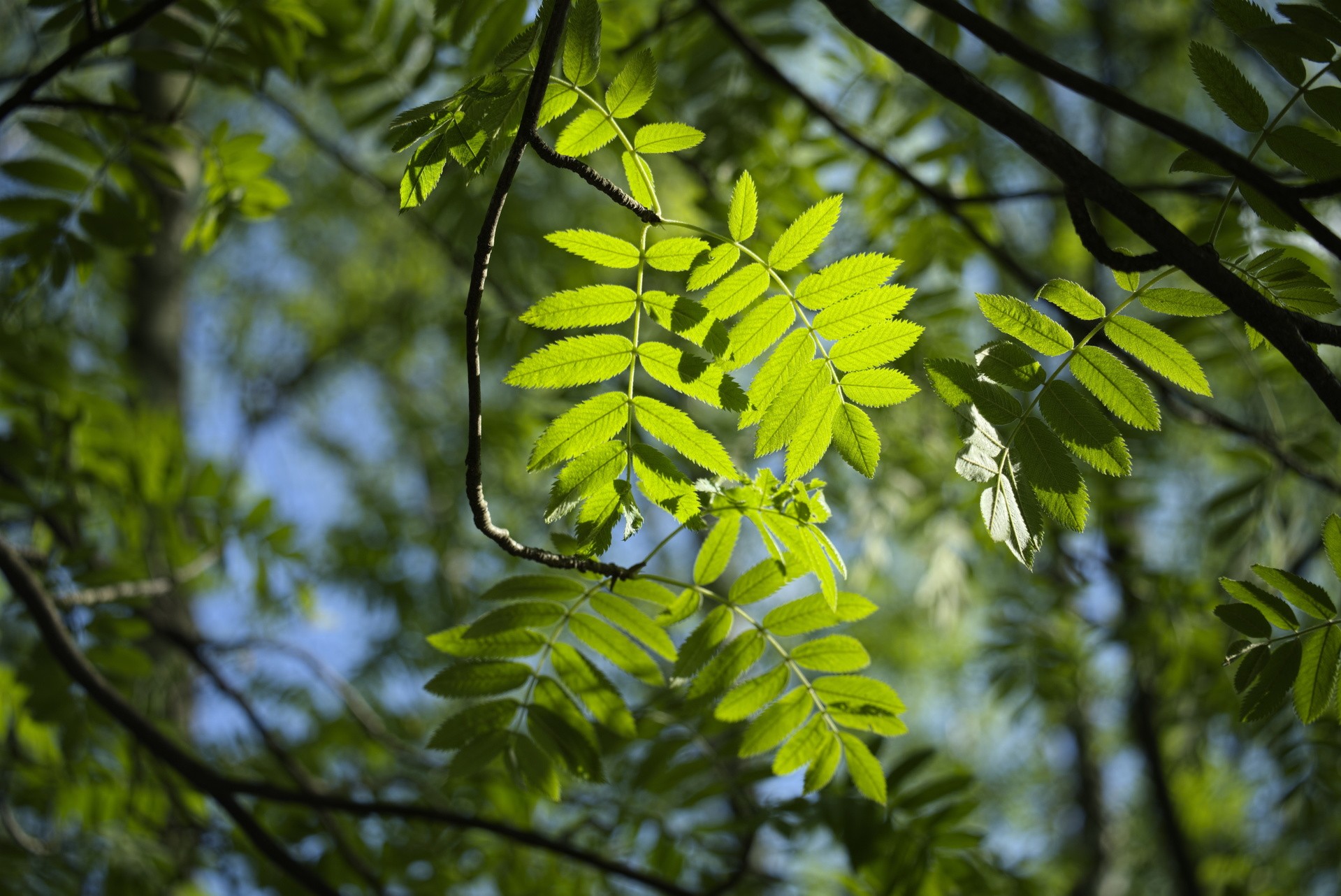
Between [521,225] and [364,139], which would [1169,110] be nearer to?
[521,225]

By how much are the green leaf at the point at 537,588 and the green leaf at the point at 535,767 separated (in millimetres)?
245

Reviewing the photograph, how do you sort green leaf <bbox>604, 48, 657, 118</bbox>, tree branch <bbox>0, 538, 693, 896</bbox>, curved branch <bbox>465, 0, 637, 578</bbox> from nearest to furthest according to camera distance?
curved branch <bbox>465, 0, 637, 578</bbox>, green leaf <bbox>604, 48, 657, 118</bbox>, tree branch <bbox>0, 538, 693, 896</bbox>

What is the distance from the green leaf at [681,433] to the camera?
1141mm

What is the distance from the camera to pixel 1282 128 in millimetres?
1085

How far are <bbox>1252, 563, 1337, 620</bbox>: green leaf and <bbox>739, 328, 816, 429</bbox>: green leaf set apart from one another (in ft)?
1.98

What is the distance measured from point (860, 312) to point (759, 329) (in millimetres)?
134

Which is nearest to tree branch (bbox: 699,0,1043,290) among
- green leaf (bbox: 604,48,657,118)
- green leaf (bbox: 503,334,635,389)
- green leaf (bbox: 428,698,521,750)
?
green leaf (bbox: 604,48,657,118)

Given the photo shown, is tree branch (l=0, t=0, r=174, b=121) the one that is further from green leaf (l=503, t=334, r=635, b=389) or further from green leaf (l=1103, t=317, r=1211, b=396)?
green leaf (l=1103, t=317, r=1211, b=396)

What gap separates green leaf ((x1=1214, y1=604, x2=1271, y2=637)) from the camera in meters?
1.12

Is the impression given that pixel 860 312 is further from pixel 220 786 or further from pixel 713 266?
pixel 220 786

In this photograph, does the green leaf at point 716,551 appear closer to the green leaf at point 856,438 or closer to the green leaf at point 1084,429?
the green leaf at point 856,438

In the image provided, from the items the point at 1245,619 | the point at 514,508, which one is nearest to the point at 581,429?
the point at 1245,619

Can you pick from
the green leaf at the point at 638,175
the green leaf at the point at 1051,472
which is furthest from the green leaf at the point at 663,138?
the green leaf at the point at 1051,472

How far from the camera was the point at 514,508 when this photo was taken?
508 centimetres
